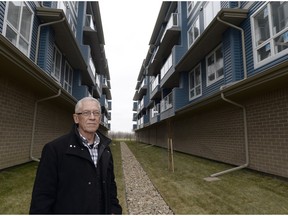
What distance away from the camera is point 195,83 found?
15047 mm

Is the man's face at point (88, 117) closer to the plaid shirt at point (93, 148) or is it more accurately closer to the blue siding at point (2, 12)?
the plaid shirt at point (93, 148)

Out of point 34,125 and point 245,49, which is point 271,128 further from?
point 34,125

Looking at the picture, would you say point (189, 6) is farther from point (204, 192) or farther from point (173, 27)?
point (204, 192)

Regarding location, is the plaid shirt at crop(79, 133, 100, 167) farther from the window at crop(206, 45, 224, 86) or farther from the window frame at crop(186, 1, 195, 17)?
the window frame at crop(186, 1, 195, 17)

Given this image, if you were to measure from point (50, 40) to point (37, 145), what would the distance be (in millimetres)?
5233

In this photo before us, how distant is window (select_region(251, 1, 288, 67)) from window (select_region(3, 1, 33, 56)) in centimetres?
959

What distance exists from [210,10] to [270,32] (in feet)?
17.3

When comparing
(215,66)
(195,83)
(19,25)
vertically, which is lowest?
(195,83)

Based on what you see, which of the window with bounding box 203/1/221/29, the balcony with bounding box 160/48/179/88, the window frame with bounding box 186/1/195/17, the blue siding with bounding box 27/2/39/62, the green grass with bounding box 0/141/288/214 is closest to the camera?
the green grass with bounding box 0/141/288/214

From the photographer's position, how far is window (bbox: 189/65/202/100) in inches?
562

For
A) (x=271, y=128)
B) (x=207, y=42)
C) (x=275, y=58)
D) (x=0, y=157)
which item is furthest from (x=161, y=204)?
(x=207, y=42)

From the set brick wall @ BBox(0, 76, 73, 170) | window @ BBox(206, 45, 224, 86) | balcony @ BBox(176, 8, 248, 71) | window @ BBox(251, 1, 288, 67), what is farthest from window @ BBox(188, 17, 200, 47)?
brick wall @ BBox(0, 76, 73, 170)

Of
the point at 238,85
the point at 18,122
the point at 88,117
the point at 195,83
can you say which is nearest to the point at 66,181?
the point at 88,117

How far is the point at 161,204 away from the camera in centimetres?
495
